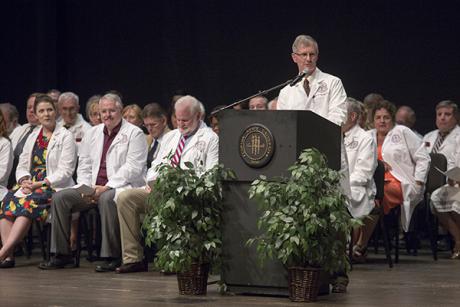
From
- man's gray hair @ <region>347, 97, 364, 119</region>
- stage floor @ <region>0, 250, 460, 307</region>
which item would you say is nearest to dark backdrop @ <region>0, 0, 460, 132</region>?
man's gray hair @ <region>347, 97, 364, 119</region>

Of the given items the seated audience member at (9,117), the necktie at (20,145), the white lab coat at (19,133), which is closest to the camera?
the necktie at (20,145)

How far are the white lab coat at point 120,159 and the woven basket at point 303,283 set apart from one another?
2484 mm

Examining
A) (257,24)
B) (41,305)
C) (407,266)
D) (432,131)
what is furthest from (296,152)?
(257,24)

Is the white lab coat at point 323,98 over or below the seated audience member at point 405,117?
below

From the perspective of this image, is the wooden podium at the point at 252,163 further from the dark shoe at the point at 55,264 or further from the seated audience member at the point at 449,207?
the seated audience member at the point at 449,207

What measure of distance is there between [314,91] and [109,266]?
2.20m

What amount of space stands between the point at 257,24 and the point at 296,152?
517cm

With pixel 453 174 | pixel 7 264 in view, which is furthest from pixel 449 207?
pixel 7 264

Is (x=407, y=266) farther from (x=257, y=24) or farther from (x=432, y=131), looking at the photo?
(x=257, y=24)

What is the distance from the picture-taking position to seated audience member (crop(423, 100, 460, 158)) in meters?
8.57

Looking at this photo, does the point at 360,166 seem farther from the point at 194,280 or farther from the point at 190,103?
the point at 194,280

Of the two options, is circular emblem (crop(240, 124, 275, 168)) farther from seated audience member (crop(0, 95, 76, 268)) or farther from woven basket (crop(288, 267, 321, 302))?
seated audience member (crop(0, 95, 76, 268))

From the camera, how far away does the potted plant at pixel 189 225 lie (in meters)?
5.27

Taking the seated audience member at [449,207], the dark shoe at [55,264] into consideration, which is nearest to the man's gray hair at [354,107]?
the seated audience member at [449,207]
